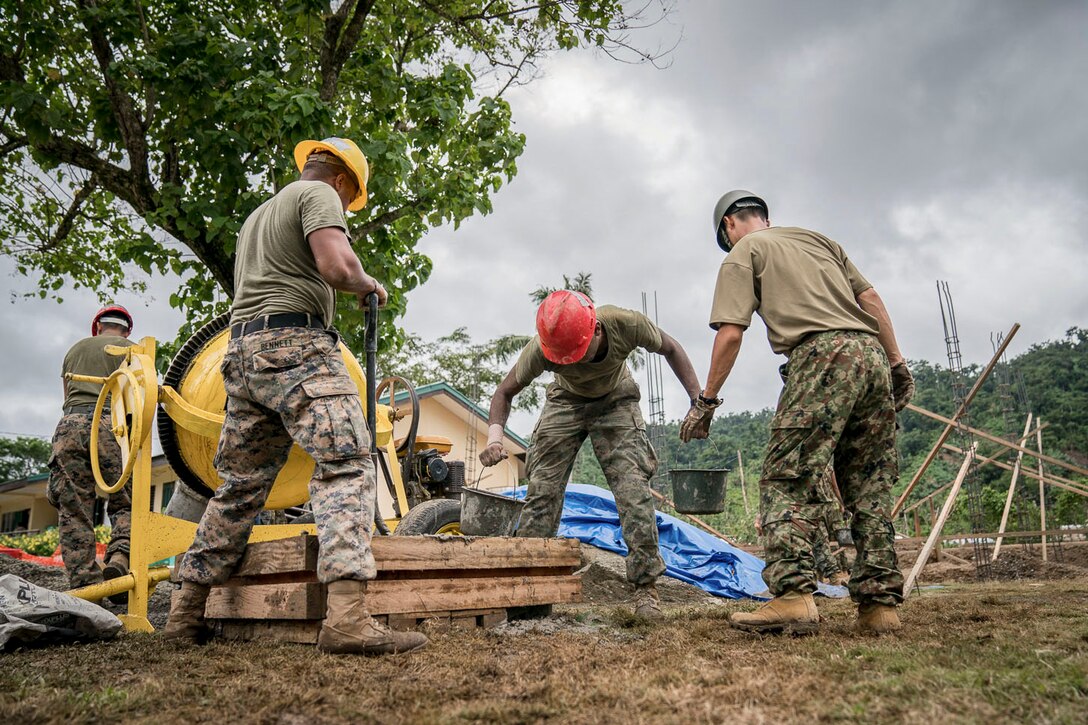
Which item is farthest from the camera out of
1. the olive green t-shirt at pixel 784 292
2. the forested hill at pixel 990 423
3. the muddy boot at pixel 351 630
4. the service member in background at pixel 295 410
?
the forested hill at pixel 990 423

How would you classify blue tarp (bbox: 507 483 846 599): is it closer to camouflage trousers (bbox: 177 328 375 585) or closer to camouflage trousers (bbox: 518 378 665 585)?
camouflage trousers (bbox: 518 378 665 585)

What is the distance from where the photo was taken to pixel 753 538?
808 inches

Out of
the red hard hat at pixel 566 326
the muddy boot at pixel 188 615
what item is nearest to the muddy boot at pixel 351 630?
the muddy boot at pixel 188 615

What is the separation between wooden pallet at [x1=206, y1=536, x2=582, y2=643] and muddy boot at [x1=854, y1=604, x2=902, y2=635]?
4.97 ft

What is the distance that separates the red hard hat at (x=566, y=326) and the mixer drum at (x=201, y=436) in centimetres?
104

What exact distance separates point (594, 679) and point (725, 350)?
Answer: 1.54 metres

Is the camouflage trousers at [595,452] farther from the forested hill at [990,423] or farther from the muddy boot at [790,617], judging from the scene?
the forested hill at [990,423]

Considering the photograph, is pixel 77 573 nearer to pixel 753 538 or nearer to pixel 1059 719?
pixel 1059 719

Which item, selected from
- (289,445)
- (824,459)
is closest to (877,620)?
(824,459)

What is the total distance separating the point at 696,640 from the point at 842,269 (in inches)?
70.4

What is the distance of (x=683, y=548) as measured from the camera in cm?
725

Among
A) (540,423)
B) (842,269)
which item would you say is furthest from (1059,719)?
(540,423)

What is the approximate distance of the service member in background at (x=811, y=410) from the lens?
2.97m

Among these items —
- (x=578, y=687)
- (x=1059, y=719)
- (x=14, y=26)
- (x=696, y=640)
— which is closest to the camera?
(x=1059, y=719)
